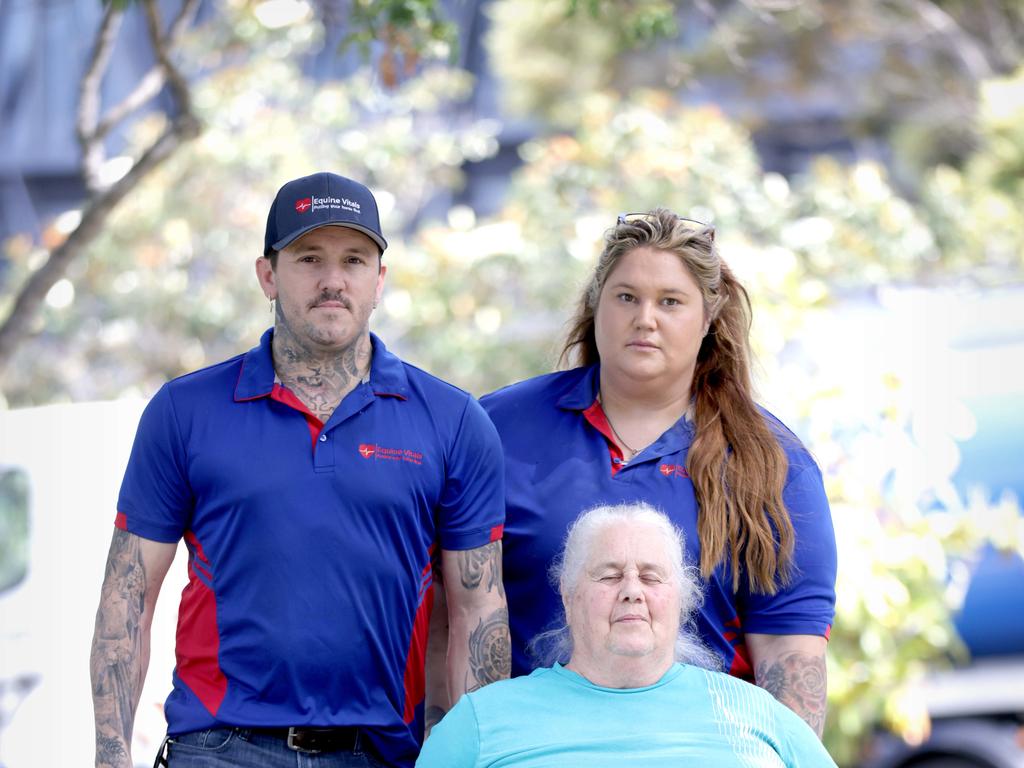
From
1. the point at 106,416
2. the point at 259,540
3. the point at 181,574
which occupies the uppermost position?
the point at 106,416

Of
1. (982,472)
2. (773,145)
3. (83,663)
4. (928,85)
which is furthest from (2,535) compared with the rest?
(773,145)

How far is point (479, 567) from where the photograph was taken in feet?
10.4

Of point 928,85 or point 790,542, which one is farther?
point 928,85

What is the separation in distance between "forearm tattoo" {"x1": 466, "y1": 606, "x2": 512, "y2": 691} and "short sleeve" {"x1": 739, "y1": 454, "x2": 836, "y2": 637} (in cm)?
55

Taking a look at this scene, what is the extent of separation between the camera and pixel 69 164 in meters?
21.8

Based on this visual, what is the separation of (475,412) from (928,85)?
1353 cm

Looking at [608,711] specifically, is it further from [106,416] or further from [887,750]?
[887,750]

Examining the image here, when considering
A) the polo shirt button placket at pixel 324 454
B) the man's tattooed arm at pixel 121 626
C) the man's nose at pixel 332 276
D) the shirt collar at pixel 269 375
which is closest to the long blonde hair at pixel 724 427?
the shirt collar at pixel 269 375

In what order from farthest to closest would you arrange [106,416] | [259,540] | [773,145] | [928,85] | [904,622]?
[773,145] < [928,85] < [904,622] < [106,416] < [259,540]

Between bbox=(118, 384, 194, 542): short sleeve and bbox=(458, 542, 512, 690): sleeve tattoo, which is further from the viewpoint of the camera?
bbox=(458, 542, 512, 690): sleeve tattoo

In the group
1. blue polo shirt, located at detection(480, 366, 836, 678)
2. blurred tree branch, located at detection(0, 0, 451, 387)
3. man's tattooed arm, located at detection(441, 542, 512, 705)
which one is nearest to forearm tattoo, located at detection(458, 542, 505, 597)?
man's tattooed arm, located at detection(441, 542, 512, 705)

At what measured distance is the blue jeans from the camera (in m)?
2.94

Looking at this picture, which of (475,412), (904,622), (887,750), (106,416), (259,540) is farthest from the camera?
(887,750)

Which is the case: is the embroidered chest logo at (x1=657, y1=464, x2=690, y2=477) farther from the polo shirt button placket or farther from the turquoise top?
the polo shirt button placket
